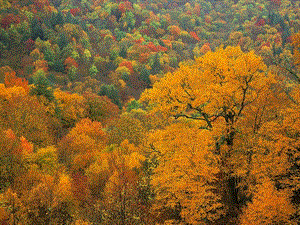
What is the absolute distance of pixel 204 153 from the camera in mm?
21078

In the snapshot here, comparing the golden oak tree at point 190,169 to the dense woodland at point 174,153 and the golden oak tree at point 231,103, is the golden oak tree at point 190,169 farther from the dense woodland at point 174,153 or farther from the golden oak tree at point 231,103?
the golden oak tree at point 231,103

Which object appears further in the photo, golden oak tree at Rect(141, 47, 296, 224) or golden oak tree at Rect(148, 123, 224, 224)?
golden oak tree at Rect(141, 47, 296, 224)

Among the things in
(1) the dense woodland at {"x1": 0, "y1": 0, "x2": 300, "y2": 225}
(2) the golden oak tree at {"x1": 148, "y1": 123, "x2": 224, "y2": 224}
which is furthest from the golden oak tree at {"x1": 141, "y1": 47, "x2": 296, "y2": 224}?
(2) the golden oak tree at {"x1": 148, "y1": 123, "x2": 224, "y2": 224}

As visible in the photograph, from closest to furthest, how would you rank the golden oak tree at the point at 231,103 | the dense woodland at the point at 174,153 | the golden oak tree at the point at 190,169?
1. the dense woodland at the point at 174,153
2. the golden oak tree at the point at 190,169
3. the golden oak tree at the point at 231,103

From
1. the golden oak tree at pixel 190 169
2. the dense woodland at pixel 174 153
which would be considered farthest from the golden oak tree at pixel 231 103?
the golden oak tree at pixel 190 169

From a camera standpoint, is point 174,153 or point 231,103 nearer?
point 231,103

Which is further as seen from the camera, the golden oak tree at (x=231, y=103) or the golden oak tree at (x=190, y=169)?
the golden oak tree at (x=231, y=103)

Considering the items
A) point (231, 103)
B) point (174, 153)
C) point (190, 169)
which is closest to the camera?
point (190, 169)

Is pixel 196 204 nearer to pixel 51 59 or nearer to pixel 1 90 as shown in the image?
pixel 1 90

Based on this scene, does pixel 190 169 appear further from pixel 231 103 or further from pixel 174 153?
pixel 231 103

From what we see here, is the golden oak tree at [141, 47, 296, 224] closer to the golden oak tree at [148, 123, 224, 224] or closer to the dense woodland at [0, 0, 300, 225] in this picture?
the dense woodland at [0, 0, 300, 225]

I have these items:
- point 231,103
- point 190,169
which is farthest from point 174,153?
point 231,103

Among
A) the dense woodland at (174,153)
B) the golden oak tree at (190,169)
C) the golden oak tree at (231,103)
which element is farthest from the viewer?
the golden oak tree at (231,103)

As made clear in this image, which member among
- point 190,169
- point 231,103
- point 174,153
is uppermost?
point 231,103
